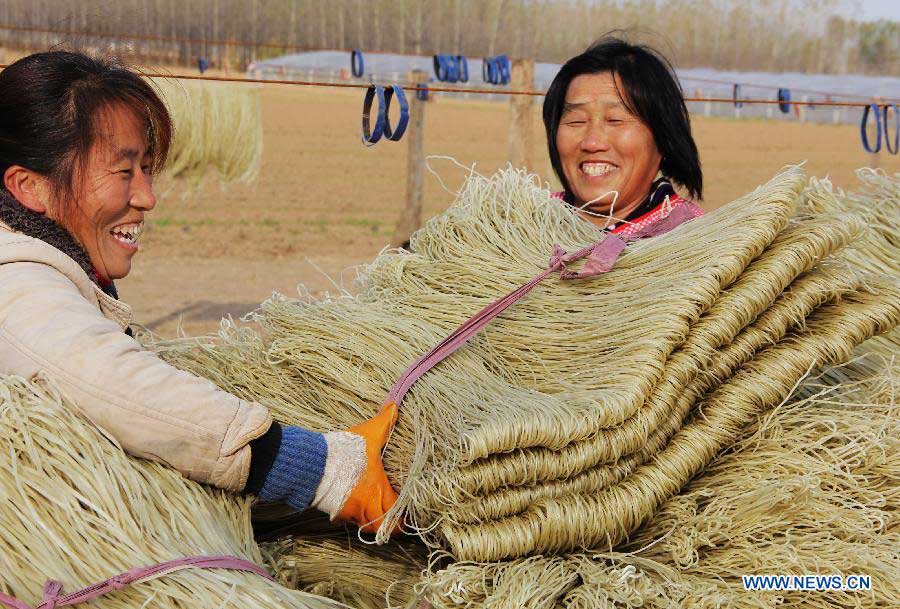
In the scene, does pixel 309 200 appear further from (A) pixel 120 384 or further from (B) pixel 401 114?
(A) pixel 120 384

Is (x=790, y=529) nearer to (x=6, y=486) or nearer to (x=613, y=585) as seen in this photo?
(x=613, y=585)

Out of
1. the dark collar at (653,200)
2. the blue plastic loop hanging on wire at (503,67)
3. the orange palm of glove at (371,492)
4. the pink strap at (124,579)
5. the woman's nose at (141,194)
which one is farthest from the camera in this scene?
the blue plastic loop hanging on wire at (503,67)

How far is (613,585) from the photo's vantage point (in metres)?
1.60

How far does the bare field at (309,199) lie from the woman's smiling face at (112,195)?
0.67 metres

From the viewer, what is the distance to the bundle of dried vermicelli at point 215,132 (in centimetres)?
574

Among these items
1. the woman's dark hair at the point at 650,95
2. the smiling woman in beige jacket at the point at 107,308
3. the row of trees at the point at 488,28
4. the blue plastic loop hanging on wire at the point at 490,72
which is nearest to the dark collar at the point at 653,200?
the woman's dark hair at the point at 650,95

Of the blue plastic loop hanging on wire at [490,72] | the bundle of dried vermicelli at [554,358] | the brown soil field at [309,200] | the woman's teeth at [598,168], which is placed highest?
the blue plastic loop hanging on wire at [490,72]

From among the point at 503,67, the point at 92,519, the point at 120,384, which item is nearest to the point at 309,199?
the point at 503,67

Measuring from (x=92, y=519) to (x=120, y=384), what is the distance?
0.21m

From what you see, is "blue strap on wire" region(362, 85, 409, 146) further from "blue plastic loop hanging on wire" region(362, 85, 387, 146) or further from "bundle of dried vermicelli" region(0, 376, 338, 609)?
"bundle of dried vermicelli" region(0, 376, 338, 609)

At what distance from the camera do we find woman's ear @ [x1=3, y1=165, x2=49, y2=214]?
5.85 feet

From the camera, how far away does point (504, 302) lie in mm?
2039

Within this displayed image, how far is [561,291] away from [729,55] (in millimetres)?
6966

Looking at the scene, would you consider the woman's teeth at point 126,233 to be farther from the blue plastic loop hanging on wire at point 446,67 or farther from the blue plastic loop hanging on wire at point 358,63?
the blue plastic loop hanging on wire at point 358,63
